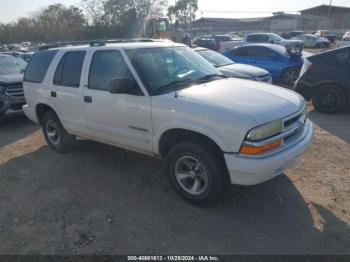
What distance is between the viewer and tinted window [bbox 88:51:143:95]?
13.2 ft

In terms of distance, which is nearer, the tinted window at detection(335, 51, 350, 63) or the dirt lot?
the dirt lot

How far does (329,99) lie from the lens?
7297mm

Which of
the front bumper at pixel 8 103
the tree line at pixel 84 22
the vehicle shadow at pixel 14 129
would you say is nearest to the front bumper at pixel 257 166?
the vehicle shadow at pixel 14 129

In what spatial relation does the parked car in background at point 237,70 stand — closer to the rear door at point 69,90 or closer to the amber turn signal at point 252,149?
the rear door at point 69,90

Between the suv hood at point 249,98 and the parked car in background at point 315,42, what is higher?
the suv hood at point 249,98

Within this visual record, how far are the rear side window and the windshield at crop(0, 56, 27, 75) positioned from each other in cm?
A: 329

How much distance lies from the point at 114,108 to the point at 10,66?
6.15 m

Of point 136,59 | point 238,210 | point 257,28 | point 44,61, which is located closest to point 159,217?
point 238,210

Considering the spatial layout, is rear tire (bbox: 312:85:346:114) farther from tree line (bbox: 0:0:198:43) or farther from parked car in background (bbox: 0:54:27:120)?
tree line (bbox: 0:0:198:43)

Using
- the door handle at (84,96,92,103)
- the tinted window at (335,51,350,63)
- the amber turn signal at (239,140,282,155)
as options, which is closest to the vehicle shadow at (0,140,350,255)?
the amber turn signal at (239,140,282,155)

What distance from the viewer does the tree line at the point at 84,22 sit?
149 ft

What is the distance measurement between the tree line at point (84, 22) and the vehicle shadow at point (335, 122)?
125 ft

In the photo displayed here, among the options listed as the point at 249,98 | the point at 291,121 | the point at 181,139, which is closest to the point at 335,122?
the point at 291,121

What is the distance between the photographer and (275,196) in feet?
12.6
